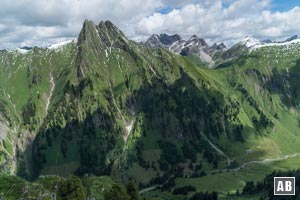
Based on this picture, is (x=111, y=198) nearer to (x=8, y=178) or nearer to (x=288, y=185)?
(x=8, y=178)

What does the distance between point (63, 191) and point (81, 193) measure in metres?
6.25

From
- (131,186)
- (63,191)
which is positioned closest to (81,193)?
(63,191)

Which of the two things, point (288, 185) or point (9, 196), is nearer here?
point (288, 185)

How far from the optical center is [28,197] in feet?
449

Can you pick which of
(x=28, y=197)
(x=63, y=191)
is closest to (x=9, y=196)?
(x=28, y=197)

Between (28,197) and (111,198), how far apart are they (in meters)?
28.1

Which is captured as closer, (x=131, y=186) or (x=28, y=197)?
(x=28, y=197)

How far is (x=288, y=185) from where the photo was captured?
92.5 meters

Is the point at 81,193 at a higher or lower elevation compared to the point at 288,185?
lower

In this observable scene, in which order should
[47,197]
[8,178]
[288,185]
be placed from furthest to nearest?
1. [8,178]
2. [47,197]
3. [288,185]

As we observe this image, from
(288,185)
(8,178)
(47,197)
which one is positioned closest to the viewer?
(288,185)

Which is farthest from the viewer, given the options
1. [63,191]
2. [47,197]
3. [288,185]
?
[63,191]

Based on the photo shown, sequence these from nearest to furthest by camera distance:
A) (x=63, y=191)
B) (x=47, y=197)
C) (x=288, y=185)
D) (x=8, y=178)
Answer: (x=288, y=185), (x=47, y=197), (x=63, y=191), (x=8, y=178)

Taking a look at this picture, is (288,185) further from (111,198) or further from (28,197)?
(28,197)
